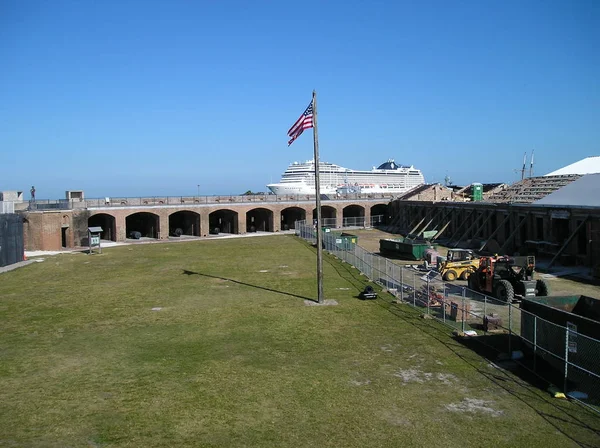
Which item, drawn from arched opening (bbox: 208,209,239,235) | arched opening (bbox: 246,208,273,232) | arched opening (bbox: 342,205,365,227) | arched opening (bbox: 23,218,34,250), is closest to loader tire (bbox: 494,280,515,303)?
arched opening (bbox: 23,218,34,250)

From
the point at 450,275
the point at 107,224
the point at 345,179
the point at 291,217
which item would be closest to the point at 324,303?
the point at 450,275

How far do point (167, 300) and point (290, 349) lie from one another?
340 inches

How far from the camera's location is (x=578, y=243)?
2975 centimetres

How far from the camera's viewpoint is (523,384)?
11406 millimetres

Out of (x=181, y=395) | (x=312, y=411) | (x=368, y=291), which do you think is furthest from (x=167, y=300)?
(x=312, y=411)

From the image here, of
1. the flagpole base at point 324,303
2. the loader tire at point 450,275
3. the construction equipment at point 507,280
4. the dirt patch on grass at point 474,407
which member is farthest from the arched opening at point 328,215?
the dirt patch on grass at point 474,407

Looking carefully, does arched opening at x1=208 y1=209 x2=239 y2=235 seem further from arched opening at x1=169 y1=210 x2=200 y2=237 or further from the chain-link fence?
the chain-link fence

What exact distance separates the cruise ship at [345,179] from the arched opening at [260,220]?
3618 cm

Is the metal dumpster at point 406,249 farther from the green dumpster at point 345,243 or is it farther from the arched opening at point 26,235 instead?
the arched opening at point 26,235

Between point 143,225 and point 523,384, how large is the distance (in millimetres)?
50855

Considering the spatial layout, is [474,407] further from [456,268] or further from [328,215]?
[328,215]

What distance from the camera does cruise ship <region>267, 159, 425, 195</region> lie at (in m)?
104

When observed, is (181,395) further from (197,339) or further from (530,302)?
(530,302)

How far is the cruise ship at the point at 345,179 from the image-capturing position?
342ft
